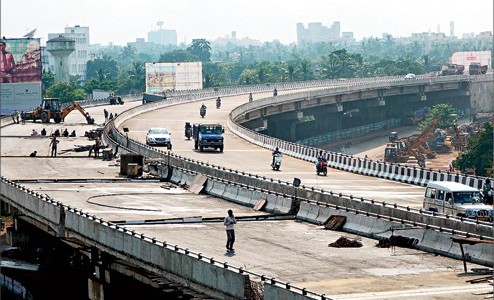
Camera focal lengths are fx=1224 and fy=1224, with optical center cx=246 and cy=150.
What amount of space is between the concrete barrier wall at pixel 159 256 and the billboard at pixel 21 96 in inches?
4823

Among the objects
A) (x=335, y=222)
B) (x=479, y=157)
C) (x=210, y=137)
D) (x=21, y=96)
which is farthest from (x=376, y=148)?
(x=335, y=222)

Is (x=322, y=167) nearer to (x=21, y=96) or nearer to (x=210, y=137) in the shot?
(x=210, y=137)

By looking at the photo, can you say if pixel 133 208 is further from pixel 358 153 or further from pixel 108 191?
pixel 358 153

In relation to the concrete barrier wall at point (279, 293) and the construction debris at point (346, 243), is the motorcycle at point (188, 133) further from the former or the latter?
the concrete barrier wall at point (279, 293)

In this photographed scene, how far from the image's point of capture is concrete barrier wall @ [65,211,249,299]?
33344 mm

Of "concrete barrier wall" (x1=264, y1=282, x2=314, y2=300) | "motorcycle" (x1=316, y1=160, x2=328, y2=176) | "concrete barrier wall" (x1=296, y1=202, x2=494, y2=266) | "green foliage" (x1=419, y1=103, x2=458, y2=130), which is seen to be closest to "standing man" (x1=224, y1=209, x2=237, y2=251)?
"concrete barrier wall" (x1=296, y1=202, x2=494, y2=266)

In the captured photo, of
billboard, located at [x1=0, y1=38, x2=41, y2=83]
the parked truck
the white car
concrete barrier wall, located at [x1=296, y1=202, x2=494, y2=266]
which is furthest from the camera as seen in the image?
billboard, located at [x1=0, y1=38, x2=41, y2=83]

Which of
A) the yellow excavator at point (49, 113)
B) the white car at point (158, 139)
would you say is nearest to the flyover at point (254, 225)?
the white car at point (158, 139)

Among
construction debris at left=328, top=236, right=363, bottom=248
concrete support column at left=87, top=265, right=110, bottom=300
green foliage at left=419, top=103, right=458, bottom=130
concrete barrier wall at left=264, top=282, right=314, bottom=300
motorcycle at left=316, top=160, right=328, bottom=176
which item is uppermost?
concrete barrier wall at left=264, top=282, right=314, bottom=300

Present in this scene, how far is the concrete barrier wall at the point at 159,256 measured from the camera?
3334 centimetres

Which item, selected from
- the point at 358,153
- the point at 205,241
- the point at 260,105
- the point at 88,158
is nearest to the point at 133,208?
the point at 205,241

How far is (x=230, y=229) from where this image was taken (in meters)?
40.3

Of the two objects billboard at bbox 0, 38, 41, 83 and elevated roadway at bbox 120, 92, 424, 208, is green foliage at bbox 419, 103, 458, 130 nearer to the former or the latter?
elevated roadway at bbox 120, 92, 424, 208

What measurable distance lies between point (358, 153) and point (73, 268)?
98.7 metres
